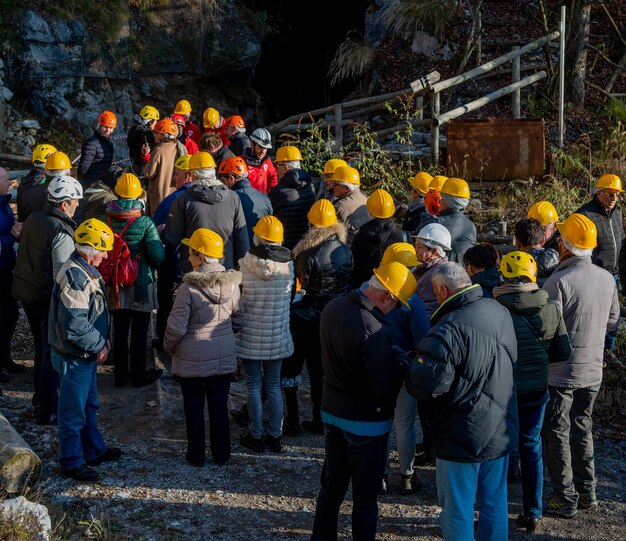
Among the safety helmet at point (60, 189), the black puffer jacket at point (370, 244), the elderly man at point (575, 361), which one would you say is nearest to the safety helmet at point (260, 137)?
the black puffer jacket at point (370, 244)

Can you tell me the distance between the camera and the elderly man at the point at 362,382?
194 inches

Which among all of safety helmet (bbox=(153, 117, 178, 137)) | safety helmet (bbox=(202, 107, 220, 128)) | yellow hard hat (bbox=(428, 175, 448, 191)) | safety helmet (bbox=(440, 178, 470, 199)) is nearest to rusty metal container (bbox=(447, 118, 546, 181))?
safety helmet (bbox=(202, 107, 220, 128))

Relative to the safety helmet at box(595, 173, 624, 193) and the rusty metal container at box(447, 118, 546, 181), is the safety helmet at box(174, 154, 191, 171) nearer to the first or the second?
the safety helmet at box(595, 173, 624, 193)

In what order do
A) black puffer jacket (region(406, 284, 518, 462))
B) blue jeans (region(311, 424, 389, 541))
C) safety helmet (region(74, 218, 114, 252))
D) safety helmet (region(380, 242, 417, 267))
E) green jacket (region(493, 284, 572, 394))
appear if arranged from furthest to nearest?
safety helmet (region(74, 218, 114, 252))
safety helmet (region(380, 242, 417, 267))
green jacket (region(493, 284, 572, 394))
blue jeans (region(311, 424, 389, 541))
black puffer jacket (region(406, 284, 518, 462))

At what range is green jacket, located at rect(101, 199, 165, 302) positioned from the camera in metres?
7.38

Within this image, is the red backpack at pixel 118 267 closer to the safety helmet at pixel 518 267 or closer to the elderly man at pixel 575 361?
the safety helmet at pixel 518 267

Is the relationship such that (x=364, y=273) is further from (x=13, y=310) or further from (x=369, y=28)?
(x=369, y=28)

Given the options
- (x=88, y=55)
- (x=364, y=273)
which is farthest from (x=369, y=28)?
(x=364, y=273)

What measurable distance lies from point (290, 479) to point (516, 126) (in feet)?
23.6

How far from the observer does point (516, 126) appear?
1190cm

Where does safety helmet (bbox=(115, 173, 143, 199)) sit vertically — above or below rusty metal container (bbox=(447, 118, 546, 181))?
below

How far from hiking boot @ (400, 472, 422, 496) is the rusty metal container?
6560 mm

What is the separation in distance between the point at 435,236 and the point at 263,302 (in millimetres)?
1476

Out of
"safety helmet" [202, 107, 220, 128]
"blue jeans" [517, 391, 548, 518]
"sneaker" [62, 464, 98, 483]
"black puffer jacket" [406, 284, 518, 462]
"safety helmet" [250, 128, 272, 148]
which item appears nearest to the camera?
"black puffer jacket" [406, 284, 518, 462]
